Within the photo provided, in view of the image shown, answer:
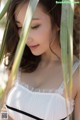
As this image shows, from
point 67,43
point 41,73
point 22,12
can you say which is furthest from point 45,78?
point 67,43

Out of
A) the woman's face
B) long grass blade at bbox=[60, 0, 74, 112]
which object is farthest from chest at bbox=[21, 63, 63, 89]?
long grass blade at bbox=[60, 0, 74, 112]

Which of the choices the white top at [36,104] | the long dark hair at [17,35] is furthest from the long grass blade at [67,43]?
the white top at [36,104]

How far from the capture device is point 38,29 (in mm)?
848

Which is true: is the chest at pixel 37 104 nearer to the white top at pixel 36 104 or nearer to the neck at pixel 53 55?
the white top at pixel 36 104

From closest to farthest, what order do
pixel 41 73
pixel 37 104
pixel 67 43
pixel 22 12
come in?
pixel 67 43 < pixel 22 12 < pixel 37 104 < pixel 41 73

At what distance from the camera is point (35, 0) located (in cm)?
39

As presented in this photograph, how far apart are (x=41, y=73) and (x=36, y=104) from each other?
15 cm

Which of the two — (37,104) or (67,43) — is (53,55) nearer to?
(37,104)

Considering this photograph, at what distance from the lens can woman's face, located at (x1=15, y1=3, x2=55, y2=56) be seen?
835 mm

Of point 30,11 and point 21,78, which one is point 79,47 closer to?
point 21,78

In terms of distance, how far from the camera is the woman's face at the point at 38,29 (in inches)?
32.9

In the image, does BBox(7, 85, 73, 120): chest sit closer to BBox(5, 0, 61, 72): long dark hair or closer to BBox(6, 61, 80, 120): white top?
BBox(6, 61, 80, 120): white top

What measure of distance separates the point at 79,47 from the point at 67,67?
0.58 meters

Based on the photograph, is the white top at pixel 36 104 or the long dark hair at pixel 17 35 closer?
the long dark hair at pixel 17 35
